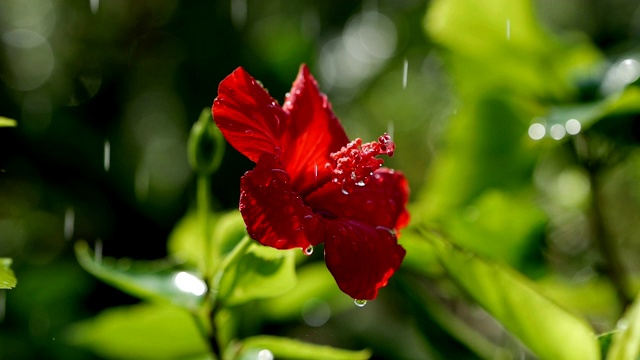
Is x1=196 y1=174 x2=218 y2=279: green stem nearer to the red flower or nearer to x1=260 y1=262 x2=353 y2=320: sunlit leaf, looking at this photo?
the red flower

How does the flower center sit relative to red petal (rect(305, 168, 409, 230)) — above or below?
above

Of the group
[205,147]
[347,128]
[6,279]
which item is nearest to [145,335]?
[205,147]

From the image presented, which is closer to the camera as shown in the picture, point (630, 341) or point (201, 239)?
point (630, 341)

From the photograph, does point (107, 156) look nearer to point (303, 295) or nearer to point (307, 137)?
point (303, 295)

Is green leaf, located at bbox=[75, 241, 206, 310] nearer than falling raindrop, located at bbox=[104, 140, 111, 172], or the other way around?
green leaf, located at bbox=[75, 241, 206, 310]

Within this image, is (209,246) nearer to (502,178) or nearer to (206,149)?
(206,149)

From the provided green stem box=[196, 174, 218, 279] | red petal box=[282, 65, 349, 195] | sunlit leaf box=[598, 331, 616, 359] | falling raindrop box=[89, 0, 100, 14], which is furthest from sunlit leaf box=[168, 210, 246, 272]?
falling raindrop box=[89, 0, 100, 14]
